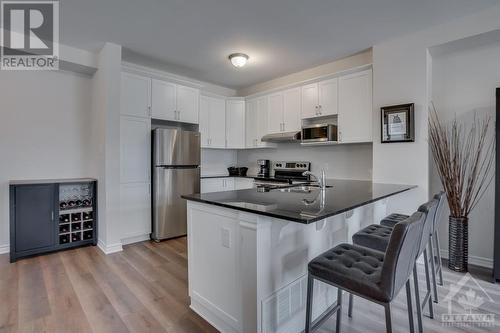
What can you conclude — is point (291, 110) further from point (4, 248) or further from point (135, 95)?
point (4, 248)

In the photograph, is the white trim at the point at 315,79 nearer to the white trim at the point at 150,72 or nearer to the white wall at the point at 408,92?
the white wall at the point at 408,92

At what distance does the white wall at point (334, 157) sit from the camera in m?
3.76

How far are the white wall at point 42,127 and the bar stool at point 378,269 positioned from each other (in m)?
3.84

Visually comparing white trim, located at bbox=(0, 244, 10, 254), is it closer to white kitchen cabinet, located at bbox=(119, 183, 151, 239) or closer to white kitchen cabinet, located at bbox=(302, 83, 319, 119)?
white kitchen cabinet, located at bbox=(119, 183, 151, 239)

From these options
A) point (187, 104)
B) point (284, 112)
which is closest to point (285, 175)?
point (284, 112)

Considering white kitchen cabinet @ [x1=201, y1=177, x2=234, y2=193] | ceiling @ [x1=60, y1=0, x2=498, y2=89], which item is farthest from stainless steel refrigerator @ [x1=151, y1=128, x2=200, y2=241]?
ceiling @ [x1=60, y1=0, x2=498, y2=89]

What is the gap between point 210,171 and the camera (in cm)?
512

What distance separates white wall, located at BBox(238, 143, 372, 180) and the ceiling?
138cm

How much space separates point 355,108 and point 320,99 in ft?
1.88

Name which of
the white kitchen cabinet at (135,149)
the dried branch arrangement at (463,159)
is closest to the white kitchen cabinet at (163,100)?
the white kitchen cabinet at (135,149)

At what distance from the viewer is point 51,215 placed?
3256mm

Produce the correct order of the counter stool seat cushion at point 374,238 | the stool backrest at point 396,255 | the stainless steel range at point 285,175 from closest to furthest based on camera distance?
1. the stool backrest at point 396,255
2. the counter stool seat cushion at point 374,238
3. the stainless steel range at point 285,175

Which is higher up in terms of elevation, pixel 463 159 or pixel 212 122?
pixel 212 122

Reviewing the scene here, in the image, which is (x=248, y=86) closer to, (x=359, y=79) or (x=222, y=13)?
(x=359, y=79)
